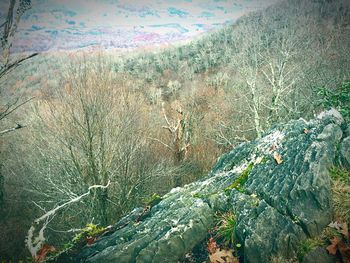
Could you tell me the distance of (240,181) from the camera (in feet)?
18.1

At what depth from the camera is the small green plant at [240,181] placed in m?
5.35

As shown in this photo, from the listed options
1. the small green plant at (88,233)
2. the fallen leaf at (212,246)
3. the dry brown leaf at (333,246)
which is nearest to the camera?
the dry brown leaf at (333,246)

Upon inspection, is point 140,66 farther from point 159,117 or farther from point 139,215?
point 139,215

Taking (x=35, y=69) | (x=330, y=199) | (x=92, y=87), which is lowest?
(x=35, y=69)

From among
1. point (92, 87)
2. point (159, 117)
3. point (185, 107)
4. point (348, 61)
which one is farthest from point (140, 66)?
point (92, 87)

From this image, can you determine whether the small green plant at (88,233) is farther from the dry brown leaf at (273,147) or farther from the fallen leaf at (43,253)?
the dry brown leaf at (273,147)

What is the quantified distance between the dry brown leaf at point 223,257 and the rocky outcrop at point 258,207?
9.7 inches

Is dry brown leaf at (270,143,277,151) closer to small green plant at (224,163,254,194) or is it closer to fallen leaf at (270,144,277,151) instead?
fallen leaf at (270,144,277,151)

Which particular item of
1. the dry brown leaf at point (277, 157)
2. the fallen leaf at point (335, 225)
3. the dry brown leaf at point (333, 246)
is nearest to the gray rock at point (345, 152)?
the dry brown leaf at point (277, 157)

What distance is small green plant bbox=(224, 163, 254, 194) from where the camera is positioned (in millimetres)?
5348

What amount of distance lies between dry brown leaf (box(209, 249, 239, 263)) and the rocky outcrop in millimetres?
246

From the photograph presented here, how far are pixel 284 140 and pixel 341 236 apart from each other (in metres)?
2.43

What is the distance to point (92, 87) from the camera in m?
10.1

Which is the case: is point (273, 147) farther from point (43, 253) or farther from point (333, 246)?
point (43, 253)
